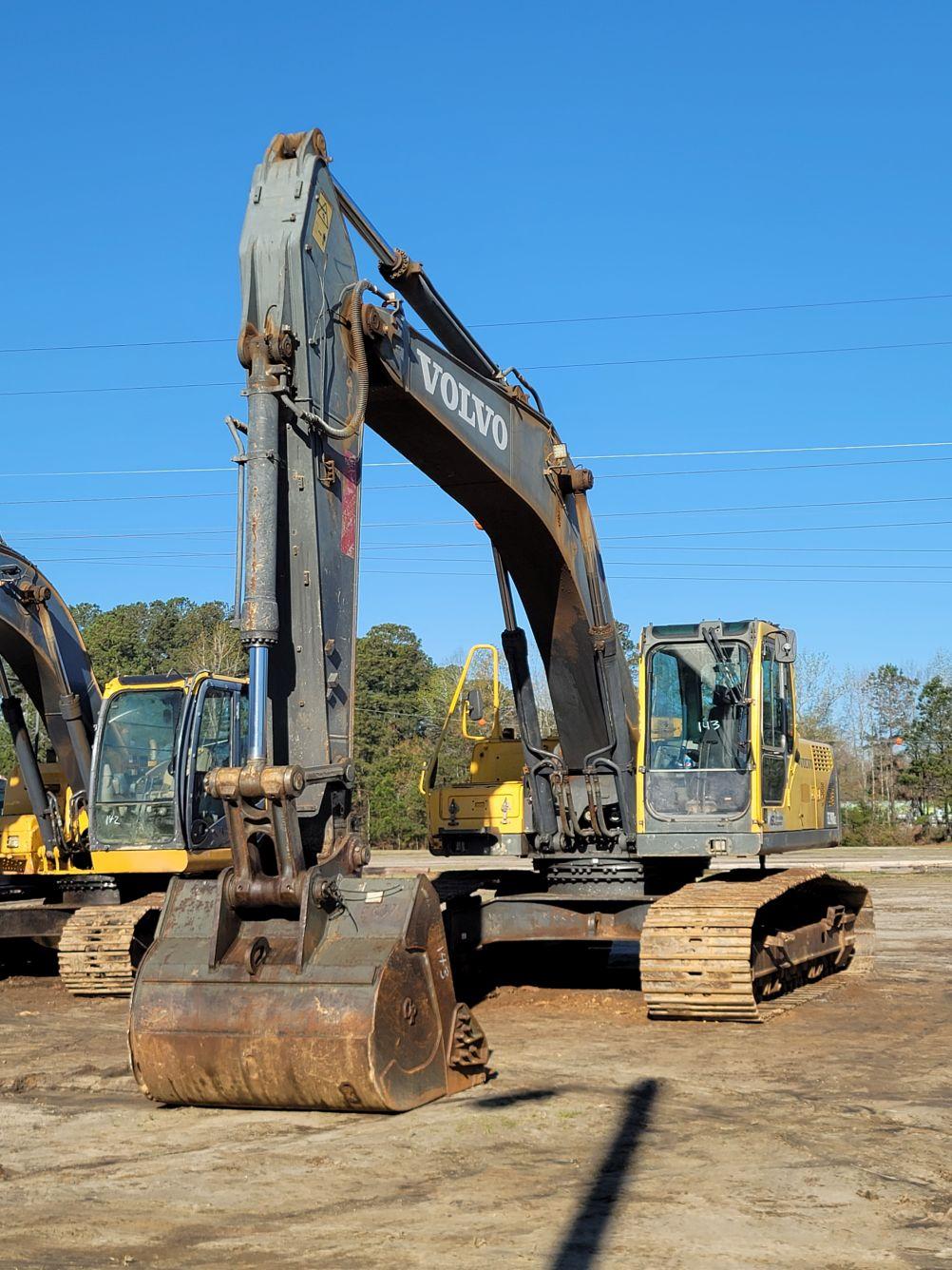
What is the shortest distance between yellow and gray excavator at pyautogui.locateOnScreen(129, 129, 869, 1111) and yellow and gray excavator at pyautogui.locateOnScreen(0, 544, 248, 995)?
2778 mm

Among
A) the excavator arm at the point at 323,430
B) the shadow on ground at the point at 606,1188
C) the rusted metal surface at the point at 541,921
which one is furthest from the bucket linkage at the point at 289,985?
the rusted metal surface at the point at 541,921

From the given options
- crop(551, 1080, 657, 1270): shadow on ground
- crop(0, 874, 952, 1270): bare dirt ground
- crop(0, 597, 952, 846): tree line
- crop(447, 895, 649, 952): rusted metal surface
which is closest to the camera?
crop(551, 1080, 657, 1270): shadow on ground

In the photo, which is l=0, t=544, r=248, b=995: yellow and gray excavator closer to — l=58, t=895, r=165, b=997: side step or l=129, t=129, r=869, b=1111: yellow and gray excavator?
l=58, t=895, r=165, b=997: side step

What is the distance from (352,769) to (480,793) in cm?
486

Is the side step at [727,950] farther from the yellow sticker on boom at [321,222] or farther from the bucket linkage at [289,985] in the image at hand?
the yellow sticker on boom at [321,222]

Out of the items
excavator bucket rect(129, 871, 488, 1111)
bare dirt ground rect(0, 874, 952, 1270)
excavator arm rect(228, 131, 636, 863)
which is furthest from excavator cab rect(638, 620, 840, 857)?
excavator bucket rect(129, 871, 488, 1111)

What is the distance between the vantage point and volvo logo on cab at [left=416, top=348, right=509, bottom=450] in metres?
9.62

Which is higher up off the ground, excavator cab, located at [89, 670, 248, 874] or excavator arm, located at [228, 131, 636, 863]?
excavator arm, located at [228, 131, 636, 863]

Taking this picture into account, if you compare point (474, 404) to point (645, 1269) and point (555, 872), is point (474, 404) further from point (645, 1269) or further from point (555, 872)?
point (645, 1269)

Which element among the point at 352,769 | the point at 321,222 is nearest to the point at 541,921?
the point at 352,769

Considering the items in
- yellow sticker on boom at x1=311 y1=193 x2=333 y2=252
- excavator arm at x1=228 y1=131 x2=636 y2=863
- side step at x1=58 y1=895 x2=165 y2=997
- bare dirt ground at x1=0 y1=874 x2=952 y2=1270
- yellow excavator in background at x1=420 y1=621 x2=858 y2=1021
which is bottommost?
bare dirt ground at x1=0 y1=874 x2=952 y2=1270

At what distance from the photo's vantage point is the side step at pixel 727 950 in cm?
1049

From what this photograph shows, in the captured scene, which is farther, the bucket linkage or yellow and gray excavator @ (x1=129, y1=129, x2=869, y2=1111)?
yellow and gray excavator @ (x1=129, y1=129, x2=869, y2=1111)

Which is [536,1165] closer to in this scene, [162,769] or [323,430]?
[323,430]
